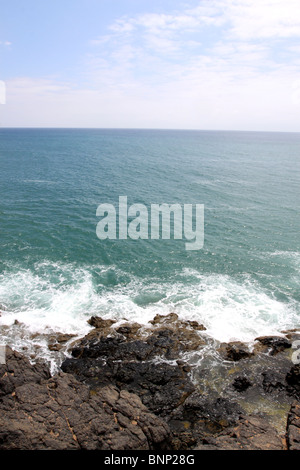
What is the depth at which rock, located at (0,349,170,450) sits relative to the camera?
19312 mm

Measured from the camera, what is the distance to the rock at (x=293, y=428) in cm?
1977

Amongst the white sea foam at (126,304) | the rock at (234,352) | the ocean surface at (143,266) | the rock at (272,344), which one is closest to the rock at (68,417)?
the white sea foam at (126,304)

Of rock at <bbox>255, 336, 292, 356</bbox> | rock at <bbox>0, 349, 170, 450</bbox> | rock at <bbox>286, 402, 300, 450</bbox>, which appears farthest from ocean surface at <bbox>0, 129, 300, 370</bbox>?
rock at <bbox>286, 402, 300, 450</bbox>

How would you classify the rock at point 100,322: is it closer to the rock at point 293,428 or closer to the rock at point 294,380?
the rock at point 294,380

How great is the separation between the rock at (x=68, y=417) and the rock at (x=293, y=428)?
8.86m

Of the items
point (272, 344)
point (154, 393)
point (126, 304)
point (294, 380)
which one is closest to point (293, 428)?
point (294, 380)

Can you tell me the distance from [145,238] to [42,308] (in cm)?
2359

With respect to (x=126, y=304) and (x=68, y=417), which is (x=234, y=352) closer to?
(x=126, y=304)

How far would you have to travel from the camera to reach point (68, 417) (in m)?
21.1

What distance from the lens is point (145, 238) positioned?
5372 centimetres

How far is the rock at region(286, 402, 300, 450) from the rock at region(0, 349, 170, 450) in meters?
8.86

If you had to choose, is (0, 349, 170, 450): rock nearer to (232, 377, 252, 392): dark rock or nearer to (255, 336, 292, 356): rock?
(232, 377, 252, 392): dark rock

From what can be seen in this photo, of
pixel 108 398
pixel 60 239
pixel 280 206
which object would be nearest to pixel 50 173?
pixel 60 239

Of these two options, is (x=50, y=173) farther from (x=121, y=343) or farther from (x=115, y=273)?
(x=121, y=343)
